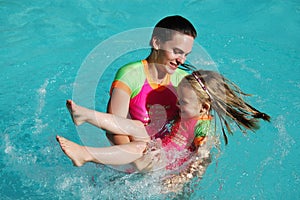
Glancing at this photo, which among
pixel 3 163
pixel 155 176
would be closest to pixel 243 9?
pixel 155 176

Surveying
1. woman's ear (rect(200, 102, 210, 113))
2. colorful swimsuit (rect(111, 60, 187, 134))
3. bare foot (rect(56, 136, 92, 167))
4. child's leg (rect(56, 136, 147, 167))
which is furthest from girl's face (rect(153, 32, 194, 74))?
bare foot (rect(56, 136, 92, 167))

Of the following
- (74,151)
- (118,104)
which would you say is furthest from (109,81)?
(74,151)

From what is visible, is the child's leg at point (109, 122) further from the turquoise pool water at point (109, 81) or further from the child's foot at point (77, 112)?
the turquoise pool water at point (109, 81)

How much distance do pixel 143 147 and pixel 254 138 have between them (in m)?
1.63

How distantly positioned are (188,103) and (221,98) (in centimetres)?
27

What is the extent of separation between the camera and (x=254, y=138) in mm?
4164

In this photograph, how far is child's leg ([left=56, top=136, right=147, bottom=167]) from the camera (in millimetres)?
2615

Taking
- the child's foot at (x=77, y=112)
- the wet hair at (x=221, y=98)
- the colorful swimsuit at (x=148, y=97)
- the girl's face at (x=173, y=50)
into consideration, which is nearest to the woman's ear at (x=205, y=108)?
the wet hair at (x=221, y=98)

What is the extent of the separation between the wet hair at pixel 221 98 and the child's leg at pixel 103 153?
1.99 feet

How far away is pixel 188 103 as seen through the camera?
10.0 ft

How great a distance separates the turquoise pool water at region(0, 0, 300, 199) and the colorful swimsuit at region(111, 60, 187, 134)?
51cm

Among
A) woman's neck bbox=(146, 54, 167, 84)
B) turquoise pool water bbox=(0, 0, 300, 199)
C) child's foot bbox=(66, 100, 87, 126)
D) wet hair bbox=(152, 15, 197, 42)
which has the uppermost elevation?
wet hair bbox=(152, 15, 197, 42)

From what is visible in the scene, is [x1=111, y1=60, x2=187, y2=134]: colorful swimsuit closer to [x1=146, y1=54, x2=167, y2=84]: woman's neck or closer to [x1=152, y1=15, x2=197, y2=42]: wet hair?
[x1=146, y1=54, x2=167, y2=84]: woman's neck

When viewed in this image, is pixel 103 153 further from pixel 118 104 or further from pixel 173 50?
pixel 173 50
